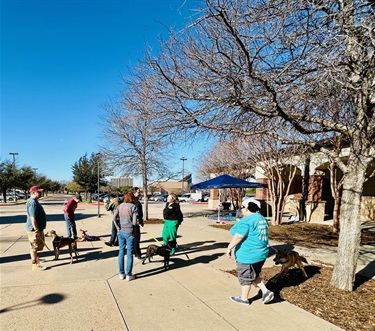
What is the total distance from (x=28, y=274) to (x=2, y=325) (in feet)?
7.83

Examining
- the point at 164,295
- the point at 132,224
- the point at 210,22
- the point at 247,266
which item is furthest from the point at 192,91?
the point at 164,295

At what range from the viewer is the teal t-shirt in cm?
443

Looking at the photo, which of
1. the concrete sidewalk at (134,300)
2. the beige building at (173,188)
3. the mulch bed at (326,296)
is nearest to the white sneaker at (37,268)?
the concrete sidewalk at (134,300)

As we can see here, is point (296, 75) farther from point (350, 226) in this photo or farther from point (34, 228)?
point (34, 228)

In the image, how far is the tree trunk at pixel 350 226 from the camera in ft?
16.9

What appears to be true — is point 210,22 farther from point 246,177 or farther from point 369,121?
point 246,177

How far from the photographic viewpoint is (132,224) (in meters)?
5.69

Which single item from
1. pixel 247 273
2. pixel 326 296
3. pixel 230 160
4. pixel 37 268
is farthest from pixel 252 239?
pixel 230 160

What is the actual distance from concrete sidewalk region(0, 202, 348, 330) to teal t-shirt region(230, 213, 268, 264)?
2.41 feet

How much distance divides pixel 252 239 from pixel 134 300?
2.02 m

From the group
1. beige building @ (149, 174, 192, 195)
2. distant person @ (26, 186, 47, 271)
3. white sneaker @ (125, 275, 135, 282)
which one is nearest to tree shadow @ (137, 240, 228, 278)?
white sneaker @ (125, 275, 135, 282)

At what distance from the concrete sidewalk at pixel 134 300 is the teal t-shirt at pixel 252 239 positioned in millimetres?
734

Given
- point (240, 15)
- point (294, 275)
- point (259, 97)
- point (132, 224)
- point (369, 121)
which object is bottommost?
point (294, 275)

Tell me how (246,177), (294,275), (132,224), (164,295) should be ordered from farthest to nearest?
(246,177) → (294,275) → (132,224) → (164,295)
